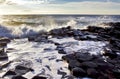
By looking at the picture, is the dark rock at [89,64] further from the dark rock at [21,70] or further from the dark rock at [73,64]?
the dark rock at [21,70]

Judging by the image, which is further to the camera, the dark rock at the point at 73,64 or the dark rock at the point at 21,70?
the dark rock at the point at 73,64

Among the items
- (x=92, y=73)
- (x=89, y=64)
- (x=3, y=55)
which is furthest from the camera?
Answer: (x=3, y=55)

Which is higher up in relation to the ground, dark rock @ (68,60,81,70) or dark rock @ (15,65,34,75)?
dark rock @ (15,65,34,75)

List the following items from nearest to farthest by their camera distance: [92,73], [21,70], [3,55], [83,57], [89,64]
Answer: [92,73]
[21,70]
[89,64]
[83,57]
[3,55]

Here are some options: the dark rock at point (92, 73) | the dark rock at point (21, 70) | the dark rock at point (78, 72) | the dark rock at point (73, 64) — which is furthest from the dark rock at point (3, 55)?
the dark rock at point (92, 73)

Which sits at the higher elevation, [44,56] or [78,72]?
[78,72]

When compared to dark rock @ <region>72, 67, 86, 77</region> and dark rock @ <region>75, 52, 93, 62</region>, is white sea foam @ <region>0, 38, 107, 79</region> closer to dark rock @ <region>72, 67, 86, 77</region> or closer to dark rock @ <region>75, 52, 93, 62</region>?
dark rock @ <region>72, 67, 86, 77</region>

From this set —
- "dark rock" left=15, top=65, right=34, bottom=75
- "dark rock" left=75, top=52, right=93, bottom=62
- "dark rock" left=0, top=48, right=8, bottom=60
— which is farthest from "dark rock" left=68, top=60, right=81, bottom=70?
"dark rock" left=0, top=48, right=8, bottom=60

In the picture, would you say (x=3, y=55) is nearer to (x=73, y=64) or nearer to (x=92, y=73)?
(x=73, y=64)

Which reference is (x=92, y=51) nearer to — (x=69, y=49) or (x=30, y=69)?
(x=69, y=49)

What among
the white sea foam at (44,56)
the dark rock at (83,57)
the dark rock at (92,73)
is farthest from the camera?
the dark rock at (83,57)

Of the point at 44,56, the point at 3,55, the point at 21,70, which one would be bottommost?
the point at 44,56

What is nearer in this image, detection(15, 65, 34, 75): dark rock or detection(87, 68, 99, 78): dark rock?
detection(87, 68, 99, 78): dark rock

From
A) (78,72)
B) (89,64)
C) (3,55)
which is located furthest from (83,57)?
(3,55)
